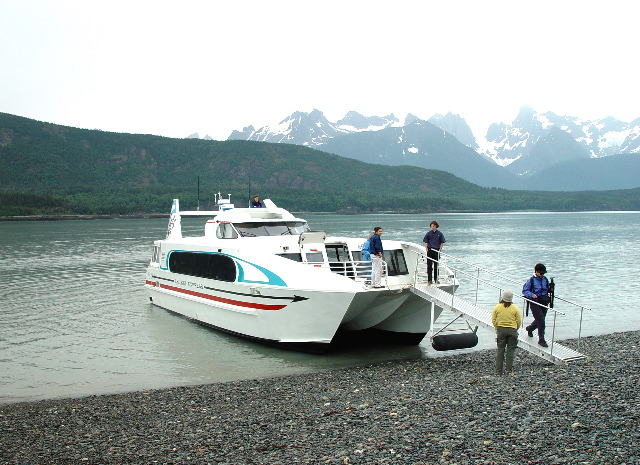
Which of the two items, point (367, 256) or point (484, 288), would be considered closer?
point (367, 256)

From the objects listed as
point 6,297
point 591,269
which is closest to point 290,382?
point 6,297

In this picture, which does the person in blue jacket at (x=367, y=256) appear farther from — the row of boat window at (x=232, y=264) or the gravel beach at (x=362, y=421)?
the gravel beach at (x=362, y=421)

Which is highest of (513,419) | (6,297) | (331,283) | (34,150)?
(34,150)

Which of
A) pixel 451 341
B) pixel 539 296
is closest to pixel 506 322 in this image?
pixel 539 296

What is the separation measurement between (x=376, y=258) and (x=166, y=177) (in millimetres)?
155279

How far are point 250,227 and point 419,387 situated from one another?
7.86 metres

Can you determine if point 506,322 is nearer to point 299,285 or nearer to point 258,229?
point 299,285

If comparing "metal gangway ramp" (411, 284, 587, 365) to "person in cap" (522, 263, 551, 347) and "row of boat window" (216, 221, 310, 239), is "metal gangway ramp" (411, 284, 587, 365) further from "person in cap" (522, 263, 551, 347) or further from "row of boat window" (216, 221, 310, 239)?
"row of boat window" (216, 221, 310, 239)

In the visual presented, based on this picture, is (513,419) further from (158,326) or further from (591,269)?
Answer: (591,269)

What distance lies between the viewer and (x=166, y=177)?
536 ft

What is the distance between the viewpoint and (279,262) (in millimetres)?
14406

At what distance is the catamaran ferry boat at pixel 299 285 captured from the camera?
1380 cm

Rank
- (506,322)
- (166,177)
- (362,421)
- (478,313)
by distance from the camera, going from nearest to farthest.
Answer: (362,421)
(506,322)
(478,313)
(166,177)

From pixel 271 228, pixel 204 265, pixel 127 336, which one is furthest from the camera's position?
pixel 127 336
